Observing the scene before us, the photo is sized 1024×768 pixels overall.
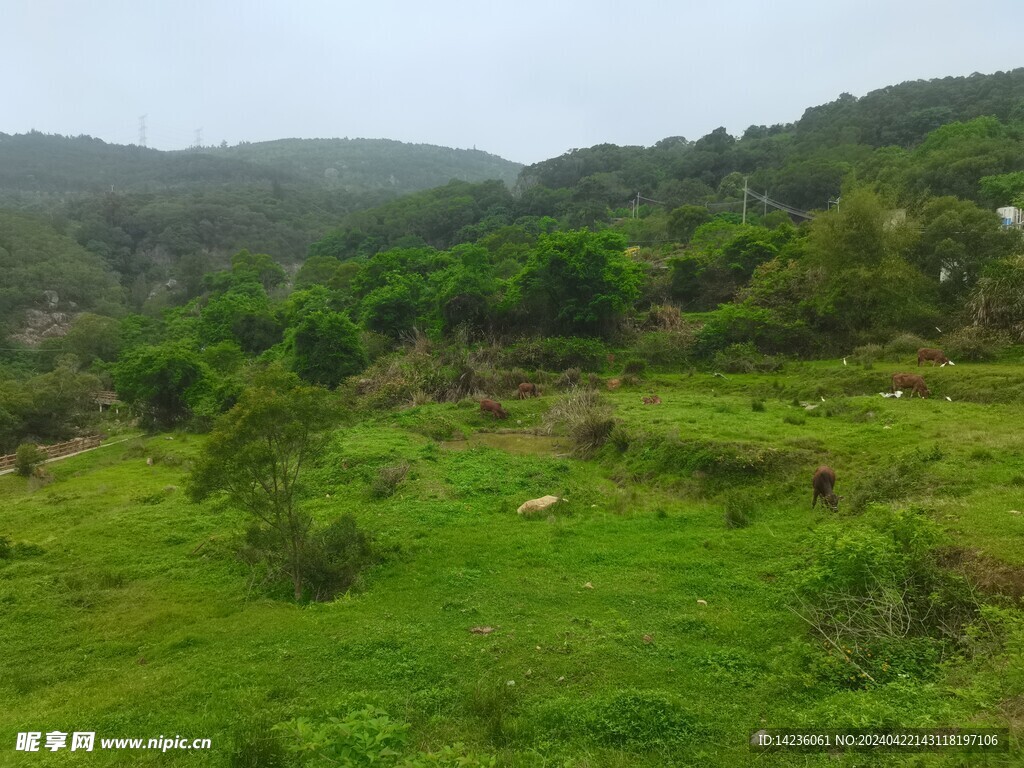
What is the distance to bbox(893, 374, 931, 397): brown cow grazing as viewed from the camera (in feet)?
52.9

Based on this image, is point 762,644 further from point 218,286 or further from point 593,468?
point 218,286

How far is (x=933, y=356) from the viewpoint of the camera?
1883 centimetres

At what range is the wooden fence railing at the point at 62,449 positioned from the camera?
829 inches

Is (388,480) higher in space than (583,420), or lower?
lower

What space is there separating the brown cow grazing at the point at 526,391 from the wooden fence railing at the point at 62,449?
16.9 metres

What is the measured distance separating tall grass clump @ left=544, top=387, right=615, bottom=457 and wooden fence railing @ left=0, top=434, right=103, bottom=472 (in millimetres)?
18050

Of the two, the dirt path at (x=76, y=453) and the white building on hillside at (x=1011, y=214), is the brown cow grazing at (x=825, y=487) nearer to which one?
the dirt path at (x=76, y=453)

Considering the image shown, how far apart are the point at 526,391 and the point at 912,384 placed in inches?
459

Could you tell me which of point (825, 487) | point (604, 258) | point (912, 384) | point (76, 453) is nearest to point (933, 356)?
point (912, 384)

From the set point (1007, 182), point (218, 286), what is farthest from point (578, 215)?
point (1007, 182)

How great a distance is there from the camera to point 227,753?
17.8 feet

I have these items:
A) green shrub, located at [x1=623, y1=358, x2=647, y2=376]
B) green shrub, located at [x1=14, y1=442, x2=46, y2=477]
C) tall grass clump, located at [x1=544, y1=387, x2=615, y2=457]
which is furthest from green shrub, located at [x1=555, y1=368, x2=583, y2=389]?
green shrub, located at [x1=14, y1=442, x2=46, y2=477]

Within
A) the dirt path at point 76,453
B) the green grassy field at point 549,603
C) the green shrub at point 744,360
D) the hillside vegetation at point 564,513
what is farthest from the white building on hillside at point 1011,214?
the dirt path at point 76,453

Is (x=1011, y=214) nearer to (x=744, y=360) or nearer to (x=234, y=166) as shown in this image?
(x=744, y=360)
